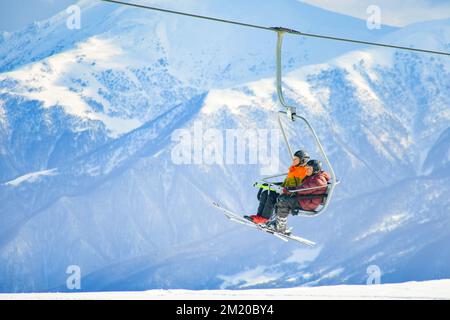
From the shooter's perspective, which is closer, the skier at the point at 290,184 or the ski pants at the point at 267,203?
the skier at the point at 290,184

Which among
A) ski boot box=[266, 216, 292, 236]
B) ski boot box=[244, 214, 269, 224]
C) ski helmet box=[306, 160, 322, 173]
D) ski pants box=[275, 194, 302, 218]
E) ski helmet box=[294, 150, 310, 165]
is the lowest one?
ski boot box=[266, 216, 292, 236]

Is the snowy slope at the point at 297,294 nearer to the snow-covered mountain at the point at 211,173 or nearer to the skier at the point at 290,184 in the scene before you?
the skier at the point at 290,184

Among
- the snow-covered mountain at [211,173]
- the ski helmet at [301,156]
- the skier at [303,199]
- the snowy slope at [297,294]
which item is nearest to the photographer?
the skier at [303,199]

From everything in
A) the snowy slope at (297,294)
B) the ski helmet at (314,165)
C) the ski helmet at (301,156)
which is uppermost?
the ski helmet at (301,156)

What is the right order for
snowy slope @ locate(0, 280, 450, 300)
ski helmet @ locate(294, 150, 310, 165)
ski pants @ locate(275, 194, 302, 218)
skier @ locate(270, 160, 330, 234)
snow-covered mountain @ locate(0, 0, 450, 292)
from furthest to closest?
1. snow-covered mountain @ locate(0, 0, 450, 292)
2. snowy slope @ locate(0, 280, 450, 300)
3. ski helmet @ locate(294, 150, 310, 165)
4. ski pants @ locate(275, 194, 302, 218)
5. skier @ locate(270, 160, 330, 234)

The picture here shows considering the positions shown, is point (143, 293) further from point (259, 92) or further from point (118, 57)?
point (118, 57)

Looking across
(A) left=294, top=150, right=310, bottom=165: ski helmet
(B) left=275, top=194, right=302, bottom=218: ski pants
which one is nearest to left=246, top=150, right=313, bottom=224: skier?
(A) left=294, top=150, right=310, bottom=165: ski helmet

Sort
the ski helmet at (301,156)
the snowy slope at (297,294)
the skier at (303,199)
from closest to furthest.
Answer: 1. the skier at (303,199)
2. the ski helmet at (301,156)
3. the snowy slope at (297,294)

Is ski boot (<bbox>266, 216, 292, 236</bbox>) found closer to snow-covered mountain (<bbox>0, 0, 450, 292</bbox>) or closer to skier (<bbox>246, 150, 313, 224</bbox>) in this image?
skier (<bbox>246, 150, 313, 224</bbox>)

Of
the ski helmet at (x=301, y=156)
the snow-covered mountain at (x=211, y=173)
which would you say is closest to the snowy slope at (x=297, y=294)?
the ski helmet at (x=301, y=156)
